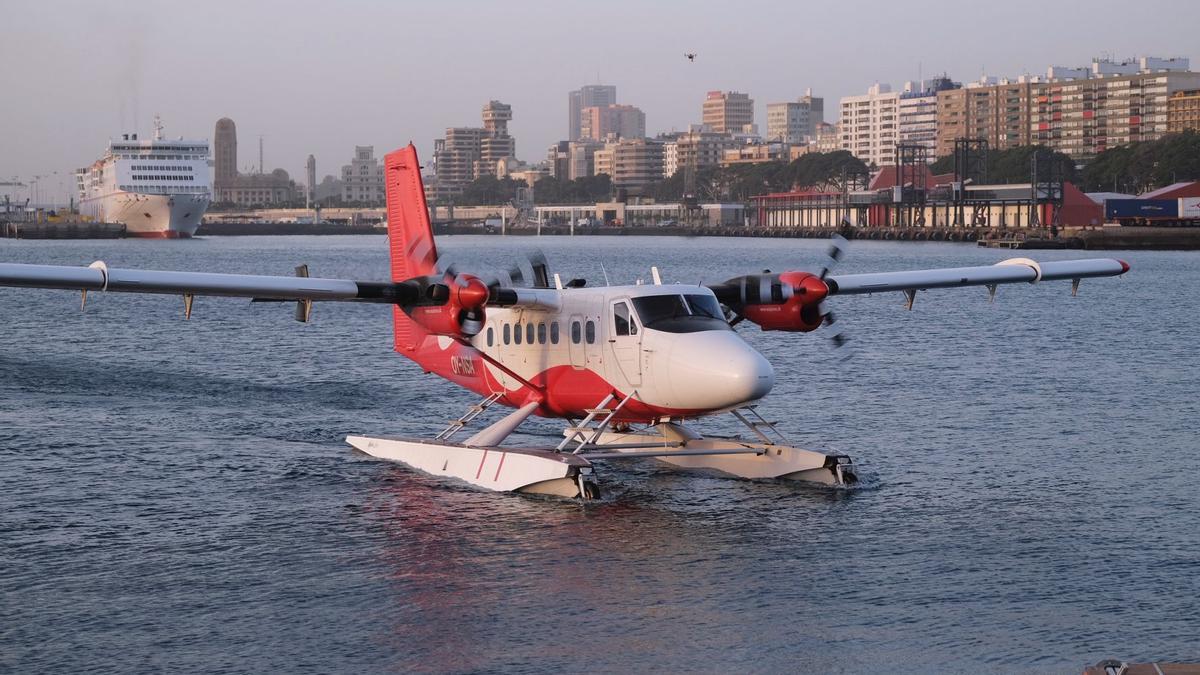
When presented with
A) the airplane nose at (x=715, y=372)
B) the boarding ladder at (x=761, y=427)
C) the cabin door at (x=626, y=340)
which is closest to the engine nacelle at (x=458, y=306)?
the cabin door at (x=626, y=340)

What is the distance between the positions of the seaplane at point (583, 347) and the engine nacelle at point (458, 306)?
0.02 meters

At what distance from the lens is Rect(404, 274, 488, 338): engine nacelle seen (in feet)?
68.0

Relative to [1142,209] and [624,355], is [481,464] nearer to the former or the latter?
[624,355]

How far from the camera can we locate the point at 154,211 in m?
195

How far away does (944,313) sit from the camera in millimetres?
71562

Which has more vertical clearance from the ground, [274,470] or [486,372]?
[486,372]

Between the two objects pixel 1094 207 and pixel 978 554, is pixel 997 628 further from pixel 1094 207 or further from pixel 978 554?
pixel 1094 207

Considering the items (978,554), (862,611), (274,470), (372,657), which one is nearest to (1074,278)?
(978,554)

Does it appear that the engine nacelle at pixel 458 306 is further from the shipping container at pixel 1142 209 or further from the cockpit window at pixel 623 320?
the shipping container at pixel 1142 209

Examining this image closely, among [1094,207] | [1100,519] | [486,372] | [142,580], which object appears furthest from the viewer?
[1094,207]

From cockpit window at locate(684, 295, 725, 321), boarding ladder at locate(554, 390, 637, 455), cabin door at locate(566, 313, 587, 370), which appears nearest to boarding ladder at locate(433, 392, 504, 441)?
cabin door at locate(566, 313, 587, 370)

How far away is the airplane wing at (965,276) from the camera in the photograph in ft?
79.3

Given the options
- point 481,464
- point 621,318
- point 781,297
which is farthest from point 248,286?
point 781,297

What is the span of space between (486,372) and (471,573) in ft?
23.3
